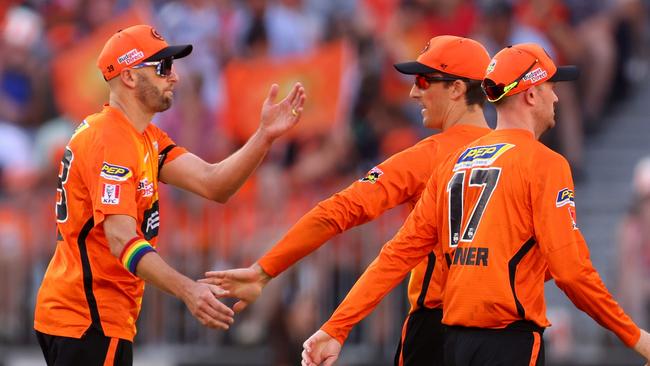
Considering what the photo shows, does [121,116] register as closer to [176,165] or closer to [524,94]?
[176,165]

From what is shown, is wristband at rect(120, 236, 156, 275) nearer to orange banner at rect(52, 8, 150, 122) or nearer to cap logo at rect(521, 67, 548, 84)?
cap logo at rect(521, 67, 548, 84)

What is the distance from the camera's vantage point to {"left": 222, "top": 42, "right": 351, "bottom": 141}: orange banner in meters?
14.9

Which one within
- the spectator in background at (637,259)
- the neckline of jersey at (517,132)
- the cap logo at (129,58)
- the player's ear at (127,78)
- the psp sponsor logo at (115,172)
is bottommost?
the spectator in background at (637,259)

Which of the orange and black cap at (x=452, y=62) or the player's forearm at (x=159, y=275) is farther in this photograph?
the orange and black cap at (x=452, y=62)

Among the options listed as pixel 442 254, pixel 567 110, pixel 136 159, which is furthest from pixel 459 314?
pixel 567 110

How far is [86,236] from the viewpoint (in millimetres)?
7262

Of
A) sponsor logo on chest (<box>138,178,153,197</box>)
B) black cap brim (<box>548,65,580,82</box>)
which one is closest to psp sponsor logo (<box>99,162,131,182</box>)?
sponsor logo on chest (<box>138,178,153,197</box>)

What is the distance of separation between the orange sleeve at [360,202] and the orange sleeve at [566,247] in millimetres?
1245

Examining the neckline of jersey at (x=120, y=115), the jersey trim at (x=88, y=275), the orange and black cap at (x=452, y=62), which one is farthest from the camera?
the orange and black cap at (x=452, y=62)

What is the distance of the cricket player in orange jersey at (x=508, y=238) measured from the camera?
6.38 metres

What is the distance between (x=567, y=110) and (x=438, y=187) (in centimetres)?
793

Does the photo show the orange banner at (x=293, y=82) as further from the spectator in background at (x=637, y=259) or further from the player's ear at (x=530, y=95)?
the player's ear at (x=530, y=95)

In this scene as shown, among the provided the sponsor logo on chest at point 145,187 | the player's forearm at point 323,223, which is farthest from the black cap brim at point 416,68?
the sponsor logo on chest at point 145,187

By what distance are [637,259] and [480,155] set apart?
660cm
